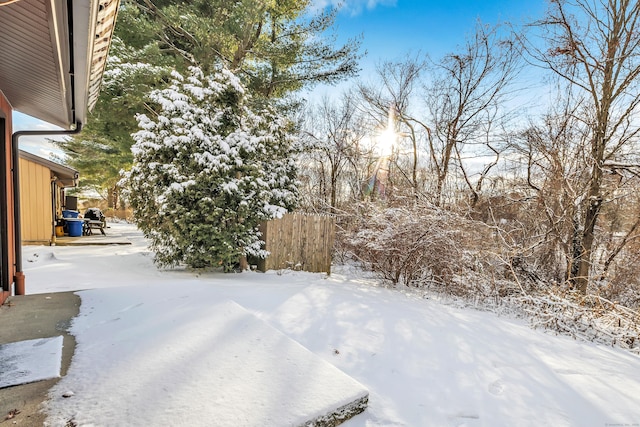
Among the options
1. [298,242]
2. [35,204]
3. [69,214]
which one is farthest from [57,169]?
[298,242]

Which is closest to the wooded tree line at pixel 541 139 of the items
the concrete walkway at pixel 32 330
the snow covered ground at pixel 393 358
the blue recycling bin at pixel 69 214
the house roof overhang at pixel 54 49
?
the snow covered ground at pixel 393 358

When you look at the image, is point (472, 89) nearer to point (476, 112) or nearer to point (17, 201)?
point (476, 112)

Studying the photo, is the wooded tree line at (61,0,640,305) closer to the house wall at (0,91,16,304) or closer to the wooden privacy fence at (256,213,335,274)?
the wooden privacy fence at (256,213,335,274)

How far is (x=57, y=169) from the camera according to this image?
10125mm

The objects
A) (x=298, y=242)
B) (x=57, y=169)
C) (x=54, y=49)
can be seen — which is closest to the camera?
(x=54, y=49)

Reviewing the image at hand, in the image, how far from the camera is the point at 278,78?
391 inches

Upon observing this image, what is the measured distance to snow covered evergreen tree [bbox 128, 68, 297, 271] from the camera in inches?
221

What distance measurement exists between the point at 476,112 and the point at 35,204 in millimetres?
13173

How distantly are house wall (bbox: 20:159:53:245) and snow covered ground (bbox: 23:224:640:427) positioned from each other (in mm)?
5198

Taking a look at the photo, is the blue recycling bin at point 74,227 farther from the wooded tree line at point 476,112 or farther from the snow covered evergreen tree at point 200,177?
the snow covered evergreen tree at point 200,177

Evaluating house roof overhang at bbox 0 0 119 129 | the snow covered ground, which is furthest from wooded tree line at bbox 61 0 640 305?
house roof overhang at bbox 0 0 119 129

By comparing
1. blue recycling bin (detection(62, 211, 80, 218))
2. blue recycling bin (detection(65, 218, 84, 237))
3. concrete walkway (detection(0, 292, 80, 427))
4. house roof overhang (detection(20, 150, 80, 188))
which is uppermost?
house roof overhang (detection(20, 150, 80, 188))

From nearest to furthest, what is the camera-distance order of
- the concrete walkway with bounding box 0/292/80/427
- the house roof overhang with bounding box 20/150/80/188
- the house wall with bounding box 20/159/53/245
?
1. the concrete walkway with bounding box 0/292/80/427
2. the house wall with bounding box 20/159/53/245
3. the house roof overhang with bounding box 20/150/80/188

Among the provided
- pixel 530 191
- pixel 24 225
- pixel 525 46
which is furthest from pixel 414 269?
pixel 24 225
